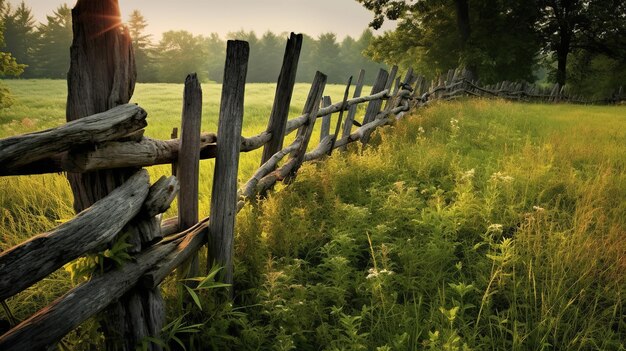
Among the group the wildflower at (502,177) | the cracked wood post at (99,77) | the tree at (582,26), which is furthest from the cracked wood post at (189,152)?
the tree at (582,26)

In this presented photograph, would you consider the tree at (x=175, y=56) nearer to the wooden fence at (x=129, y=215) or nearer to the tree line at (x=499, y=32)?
the tree line at (x=499, y=32)

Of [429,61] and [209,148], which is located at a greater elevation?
[429,61]

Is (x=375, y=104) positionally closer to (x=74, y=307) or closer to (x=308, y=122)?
(x=308, y=122)

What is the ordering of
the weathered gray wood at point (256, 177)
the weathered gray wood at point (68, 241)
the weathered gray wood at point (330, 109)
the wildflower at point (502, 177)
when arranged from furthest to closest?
the weathered gray wood at point (330, 109) → the wildflower at point (502, 177) → the weathered gray wood at point (256, 177) → the weathered gray wood at point (68, 241)

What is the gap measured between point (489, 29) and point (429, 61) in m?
4.06

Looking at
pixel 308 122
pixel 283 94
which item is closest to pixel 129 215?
pixel 283 94

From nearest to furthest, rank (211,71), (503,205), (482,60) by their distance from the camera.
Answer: (503,205), (482,60), (211,71)

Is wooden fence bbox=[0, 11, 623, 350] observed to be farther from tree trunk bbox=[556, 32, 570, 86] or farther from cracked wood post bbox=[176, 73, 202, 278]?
tree trunk bbox=[556, 32, 570, 86]

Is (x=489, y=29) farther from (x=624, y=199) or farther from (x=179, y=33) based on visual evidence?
(x=179, y=33)

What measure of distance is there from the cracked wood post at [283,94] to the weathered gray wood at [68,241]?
1724 millimetres

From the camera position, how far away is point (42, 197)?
3.91 metres

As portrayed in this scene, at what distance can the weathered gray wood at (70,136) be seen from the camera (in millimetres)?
1198

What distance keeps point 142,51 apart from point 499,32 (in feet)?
207

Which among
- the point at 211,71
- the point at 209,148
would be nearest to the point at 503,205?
the point at 209,148
